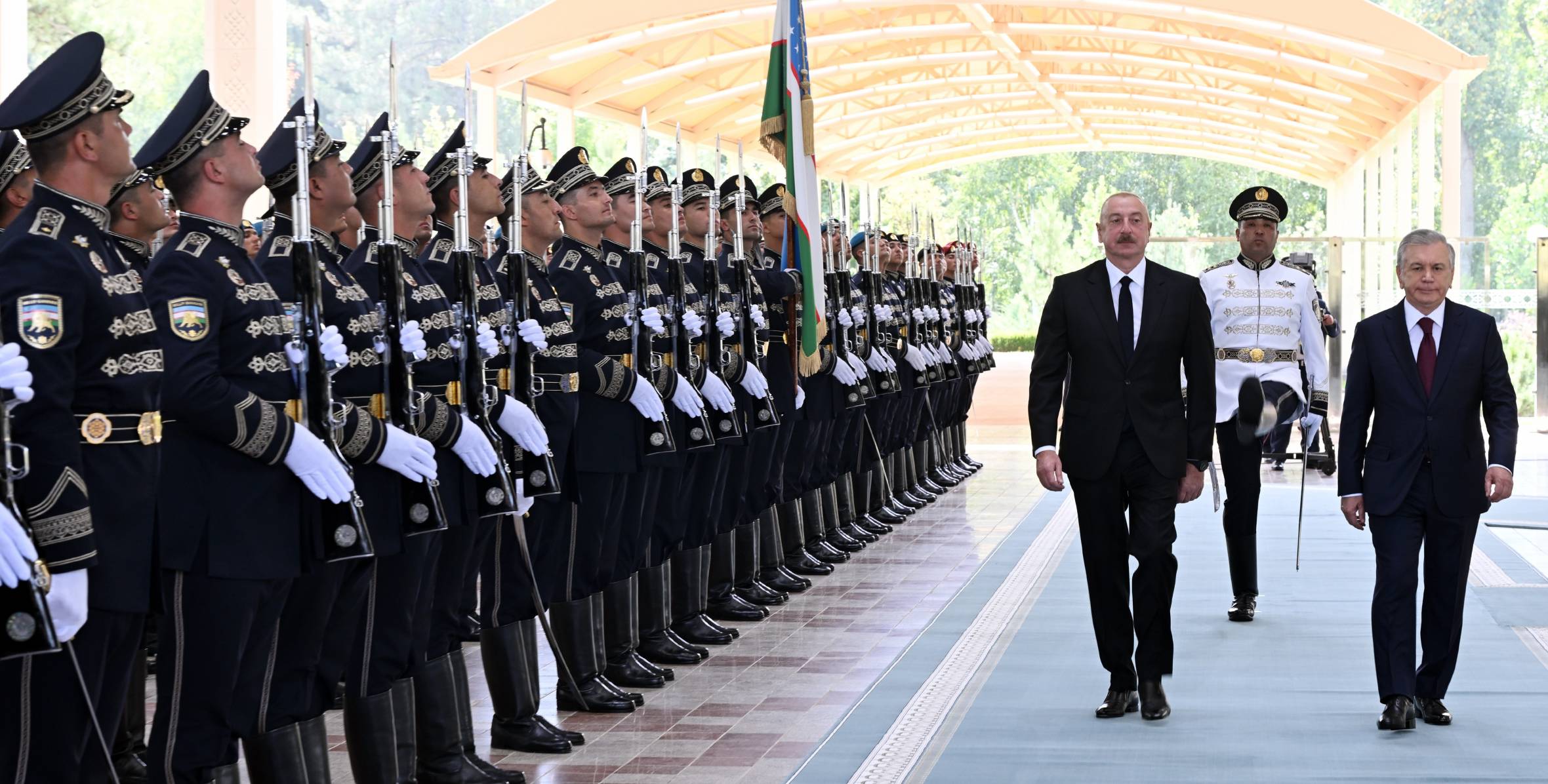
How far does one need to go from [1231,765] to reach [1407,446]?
3.40 ft

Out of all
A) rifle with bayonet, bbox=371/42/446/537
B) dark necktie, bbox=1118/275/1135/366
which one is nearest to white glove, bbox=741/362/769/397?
dark necktie, bbox=1118/275/1135/366

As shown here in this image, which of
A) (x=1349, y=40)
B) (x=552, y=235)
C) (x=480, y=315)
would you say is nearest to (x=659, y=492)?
(x=552, y=235)

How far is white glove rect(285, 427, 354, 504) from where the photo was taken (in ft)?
11.2

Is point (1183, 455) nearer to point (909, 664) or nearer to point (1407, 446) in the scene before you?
point (1407, 446)

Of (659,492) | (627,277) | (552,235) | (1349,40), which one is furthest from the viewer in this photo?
(1349,40)

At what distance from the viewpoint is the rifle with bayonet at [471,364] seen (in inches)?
168

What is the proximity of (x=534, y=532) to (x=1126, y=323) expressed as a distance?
1.81 metres

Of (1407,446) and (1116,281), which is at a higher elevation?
(1116,281)

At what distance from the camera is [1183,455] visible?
16.4 feet

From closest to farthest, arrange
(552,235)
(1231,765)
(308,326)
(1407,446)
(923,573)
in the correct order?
(308,326)
(1231,765)
(1407,446)
(552,235)
(923,573)

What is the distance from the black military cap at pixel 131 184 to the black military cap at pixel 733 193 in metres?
3.64

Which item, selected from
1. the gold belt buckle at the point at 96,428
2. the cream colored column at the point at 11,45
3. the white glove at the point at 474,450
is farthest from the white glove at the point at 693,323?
the cream colored column at the point at 11,45

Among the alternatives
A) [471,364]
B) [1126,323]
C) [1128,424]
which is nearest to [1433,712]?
[1128,424]

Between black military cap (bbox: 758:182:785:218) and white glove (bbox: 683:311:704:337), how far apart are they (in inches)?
74.9
